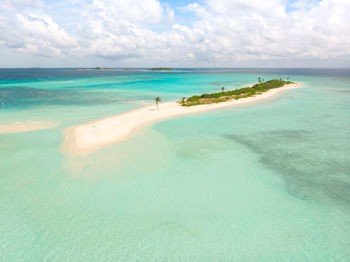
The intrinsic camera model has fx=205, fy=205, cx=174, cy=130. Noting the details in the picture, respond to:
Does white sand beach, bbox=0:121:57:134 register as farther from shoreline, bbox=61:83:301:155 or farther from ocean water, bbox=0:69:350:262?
shoreline, bbox=61:83:301:155

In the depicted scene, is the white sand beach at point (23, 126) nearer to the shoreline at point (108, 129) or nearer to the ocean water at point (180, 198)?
the ocean water at point (180, 198)

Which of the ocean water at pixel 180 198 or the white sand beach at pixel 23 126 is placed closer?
the ocean water at pixel 180 198

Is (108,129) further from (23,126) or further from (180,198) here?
(180,198)

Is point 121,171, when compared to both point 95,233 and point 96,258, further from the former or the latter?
point 96,258

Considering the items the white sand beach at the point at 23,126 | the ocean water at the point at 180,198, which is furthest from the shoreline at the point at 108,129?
the white sand beach at the point at 23,126

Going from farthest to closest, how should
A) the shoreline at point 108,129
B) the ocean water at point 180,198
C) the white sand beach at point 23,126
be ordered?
the white sand beach at point 23,126, the shoreline at point 108,129, the ocean water at point 180,198

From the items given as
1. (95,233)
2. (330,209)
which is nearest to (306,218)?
(330,209)
